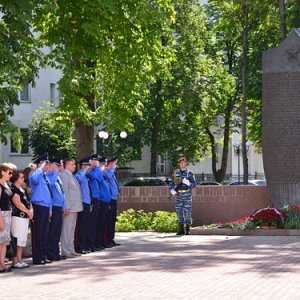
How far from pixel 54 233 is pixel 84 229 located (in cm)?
158

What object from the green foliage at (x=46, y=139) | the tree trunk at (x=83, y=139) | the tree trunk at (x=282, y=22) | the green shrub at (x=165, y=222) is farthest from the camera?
the green foliage at (x=46, y=139)

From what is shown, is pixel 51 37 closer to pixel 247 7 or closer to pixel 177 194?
pixel 177 194

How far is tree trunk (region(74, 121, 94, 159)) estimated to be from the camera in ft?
87.1

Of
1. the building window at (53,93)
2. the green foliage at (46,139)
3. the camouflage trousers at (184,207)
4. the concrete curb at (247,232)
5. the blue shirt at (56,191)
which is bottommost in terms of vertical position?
the concrete curb at (247,232)

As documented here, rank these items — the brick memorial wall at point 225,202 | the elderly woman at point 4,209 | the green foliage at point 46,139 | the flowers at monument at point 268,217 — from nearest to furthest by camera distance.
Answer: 1. the elderly woman at point 4,209
2. the flowers at monument at point 268,217
3. the brick memorial wall at point 225,202
4. the green foliage at point 46,139

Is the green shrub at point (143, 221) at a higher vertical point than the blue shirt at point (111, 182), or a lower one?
lower

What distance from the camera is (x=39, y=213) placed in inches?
566

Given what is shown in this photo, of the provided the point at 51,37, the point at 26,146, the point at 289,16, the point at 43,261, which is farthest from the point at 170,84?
the point at 43,261

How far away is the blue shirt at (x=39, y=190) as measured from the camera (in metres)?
14.4

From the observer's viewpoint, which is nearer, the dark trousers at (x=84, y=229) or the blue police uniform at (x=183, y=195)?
the dark trousers at (x=84, y=229)

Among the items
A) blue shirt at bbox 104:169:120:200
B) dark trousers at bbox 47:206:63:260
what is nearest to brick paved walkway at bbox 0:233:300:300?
dark trousers at bbox 47:206:63:260

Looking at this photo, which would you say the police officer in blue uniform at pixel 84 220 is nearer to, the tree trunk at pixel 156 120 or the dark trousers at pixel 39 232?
the dark trousers at pixel 39 232

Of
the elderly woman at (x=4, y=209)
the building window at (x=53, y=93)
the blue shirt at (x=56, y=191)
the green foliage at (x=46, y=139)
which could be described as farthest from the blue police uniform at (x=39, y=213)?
the building window at (x=53, y=93)

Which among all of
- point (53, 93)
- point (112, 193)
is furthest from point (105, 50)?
point (53, 93)
